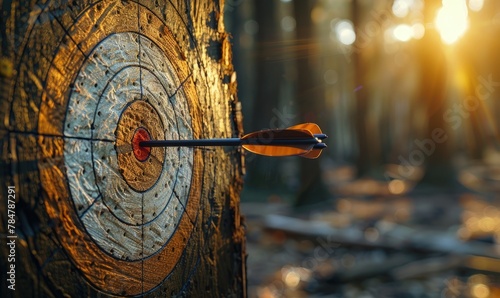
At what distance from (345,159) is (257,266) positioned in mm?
35257

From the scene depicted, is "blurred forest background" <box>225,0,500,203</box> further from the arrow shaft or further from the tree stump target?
the arrow shaft

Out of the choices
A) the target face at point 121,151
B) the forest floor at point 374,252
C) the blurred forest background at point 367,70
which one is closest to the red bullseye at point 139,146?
the target face at point 121,151

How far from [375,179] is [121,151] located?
22.6m

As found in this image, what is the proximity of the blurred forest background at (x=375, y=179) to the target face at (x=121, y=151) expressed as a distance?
17.8 ft

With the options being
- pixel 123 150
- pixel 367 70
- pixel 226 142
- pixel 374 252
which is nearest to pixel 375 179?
pixel 367 70

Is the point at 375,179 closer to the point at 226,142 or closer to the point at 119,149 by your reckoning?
the point at 226,142

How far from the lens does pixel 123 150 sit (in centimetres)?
213

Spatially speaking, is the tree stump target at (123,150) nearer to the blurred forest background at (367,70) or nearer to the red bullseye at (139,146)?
the red bullseye at (139,146)

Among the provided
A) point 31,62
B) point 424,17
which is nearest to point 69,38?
point 31,62

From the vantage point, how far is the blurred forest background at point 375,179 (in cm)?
847

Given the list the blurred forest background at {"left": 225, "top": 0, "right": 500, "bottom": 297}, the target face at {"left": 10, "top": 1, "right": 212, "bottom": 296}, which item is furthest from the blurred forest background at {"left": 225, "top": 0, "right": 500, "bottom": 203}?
the target face at {"left": 10, "top": 1, "right": 212, "bottom": 296}

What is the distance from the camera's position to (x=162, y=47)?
7.92ft

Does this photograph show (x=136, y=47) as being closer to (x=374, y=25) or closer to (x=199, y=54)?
(x=199, y=54)

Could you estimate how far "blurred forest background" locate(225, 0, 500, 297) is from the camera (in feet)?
27.8
